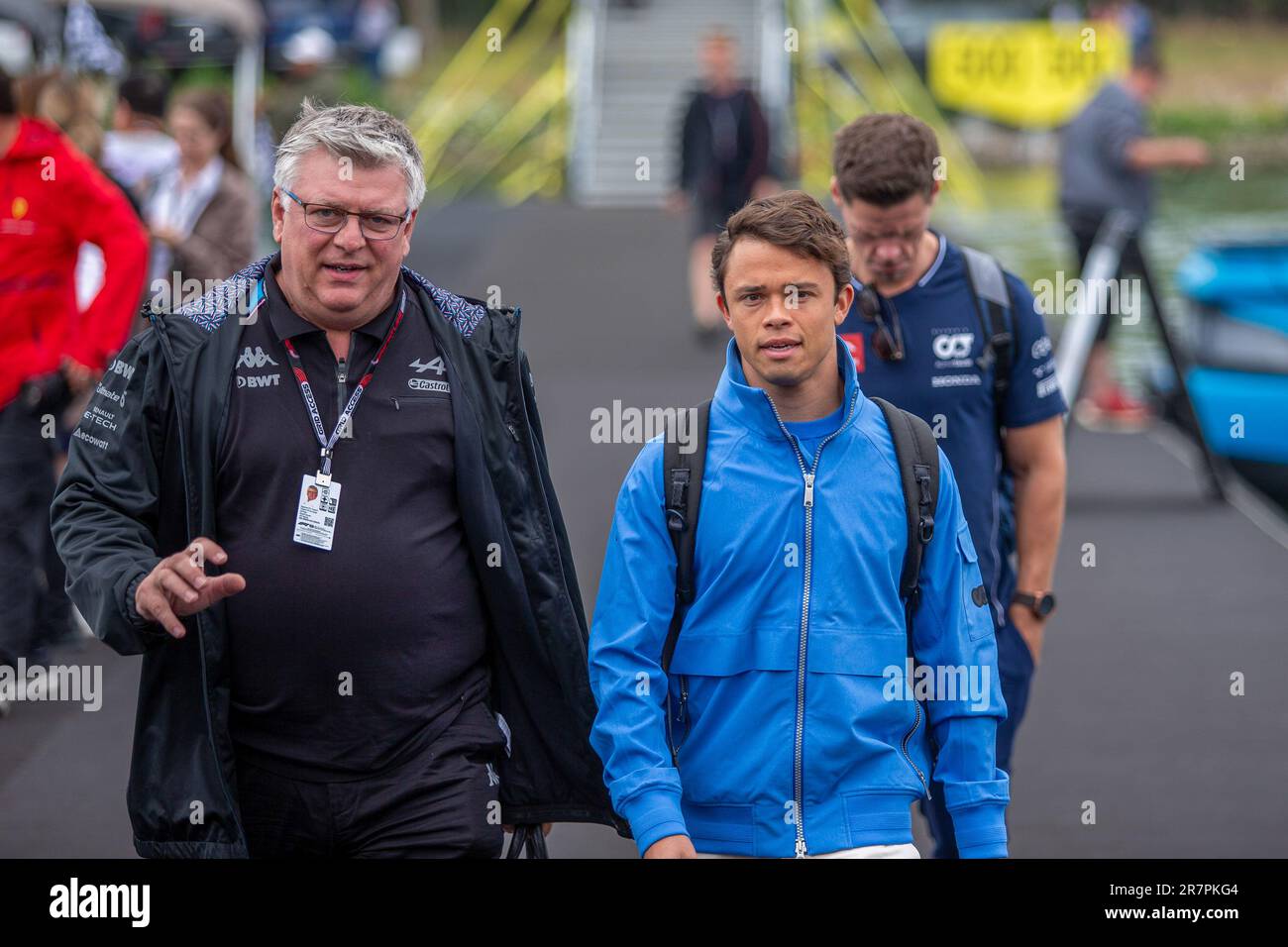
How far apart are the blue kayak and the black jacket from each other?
7.63 metres

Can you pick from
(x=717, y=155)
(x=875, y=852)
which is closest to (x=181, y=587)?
(x=875, y=852)

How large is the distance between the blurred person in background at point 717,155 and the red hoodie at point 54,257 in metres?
8.16

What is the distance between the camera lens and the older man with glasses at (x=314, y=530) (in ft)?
10.6

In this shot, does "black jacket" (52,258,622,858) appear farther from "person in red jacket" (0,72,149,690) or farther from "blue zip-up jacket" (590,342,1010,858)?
"person in red jacket" (0,72,149,690)

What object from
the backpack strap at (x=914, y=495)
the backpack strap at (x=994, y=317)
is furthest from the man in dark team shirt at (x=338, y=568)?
the backpack strap at (x=994, y=317)

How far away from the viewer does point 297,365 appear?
3336mm

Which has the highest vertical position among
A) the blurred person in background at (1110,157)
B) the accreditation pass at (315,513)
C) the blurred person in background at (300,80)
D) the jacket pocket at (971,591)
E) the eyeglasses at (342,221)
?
the blurred person in background at (300,80)

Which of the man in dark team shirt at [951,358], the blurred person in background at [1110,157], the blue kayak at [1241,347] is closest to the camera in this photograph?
the man in dark team shirt at [951,358]

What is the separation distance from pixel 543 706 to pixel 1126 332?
48.4 feet

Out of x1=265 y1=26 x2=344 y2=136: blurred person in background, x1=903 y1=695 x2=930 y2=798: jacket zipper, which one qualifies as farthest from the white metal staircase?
x1=903 y1=695 x2=930 y2=798: jacket zipper

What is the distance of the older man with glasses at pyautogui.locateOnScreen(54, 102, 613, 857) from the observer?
324cm

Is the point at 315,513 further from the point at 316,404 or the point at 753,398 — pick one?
the point at 753,398

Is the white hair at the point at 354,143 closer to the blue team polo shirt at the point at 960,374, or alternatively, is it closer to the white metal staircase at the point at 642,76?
the blue team polo shirt at the point at 960,374
